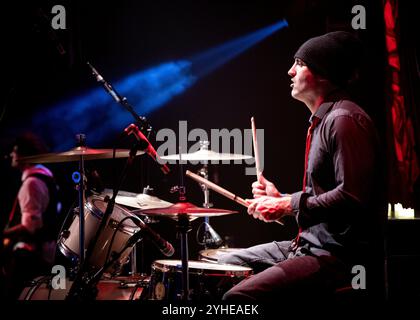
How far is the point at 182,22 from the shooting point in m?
4.59

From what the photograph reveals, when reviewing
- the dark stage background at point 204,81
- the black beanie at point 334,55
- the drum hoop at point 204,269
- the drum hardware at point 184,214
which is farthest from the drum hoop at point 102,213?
the black beanie at point 334,55

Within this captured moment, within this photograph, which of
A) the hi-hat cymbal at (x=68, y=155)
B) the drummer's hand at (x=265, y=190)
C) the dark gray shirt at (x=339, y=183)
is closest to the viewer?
the dark gray shirt at (x=339, y=183)

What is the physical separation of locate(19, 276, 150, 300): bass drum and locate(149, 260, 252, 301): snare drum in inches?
32.0

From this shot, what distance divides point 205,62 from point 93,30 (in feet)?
4.16

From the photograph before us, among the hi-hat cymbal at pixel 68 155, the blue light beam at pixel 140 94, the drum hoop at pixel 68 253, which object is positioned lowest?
the drum hoop at pixel 68 253

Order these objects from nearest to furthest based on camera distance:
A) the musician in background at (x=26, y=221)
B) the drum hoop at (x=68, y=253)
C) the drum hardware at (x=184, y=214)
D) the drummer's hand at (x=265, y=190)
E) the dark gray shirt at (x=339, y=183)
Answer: the dark gray shirt at (x=339, y=183)
the drummer's hand at (x=265, y=190)
the drum hardware at (x=184, y=214)
the musician in background at (x=26, y=221)
the drum hoop at (x=68, y=253)

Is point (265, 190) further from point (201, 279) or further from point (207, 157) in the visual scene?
point (207, 157)

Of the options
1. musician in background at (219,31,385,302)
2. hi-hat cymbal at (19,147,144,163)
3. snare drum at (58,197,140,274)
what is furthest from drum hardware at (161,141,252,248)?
musician in background at (219,31,385,302)

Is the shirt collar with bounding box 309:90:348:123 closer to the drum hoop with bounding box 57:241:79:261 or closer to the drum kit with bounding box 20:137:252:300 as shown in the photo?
the drum kit with bounding box 20:137:252:300

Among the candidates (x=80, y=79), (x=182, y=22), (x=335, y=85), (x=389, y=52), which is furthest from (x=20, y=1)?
(x=389, y=52)

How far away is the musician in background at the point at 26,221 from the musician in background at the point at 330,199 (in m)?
1.42

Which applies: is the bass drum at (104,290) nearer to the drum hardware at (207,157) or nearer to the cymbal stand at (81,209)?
the cymbal stand at (81,209)

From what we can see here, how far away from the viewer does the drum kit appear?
250cm

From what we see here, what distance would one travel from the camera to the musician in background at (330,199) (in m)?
1.88
